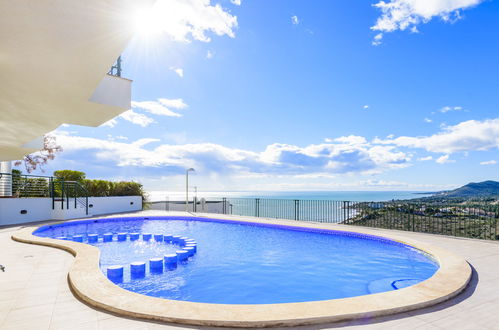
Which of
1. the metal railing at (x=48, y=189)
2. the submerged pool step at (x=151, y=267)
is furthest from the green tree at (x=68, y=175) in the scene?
the submerged pool step at (x=151, y=267)

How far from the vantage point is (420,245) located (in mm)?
7262

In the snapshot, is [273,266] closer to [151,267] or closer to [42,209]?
[151,267]

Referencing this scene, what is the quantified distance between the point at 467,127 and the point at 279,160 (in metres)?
14.1

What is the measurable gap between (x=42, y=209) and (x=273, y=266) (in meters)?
12.1

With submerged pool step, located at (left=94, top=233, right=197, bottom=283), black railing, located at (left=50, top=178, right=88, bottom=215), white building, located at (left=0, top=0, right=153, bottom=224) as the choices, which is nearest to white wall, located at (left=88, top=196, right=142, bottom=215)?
black railing, located at (left=50, top=178, right=88, bottom=215)

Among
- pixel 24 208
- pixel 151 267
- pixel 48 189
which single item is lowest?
pixel 151 267

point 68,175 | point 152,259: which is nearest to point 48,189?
point 68,175

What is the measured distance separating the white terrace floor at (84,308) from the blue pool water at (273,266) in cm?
136

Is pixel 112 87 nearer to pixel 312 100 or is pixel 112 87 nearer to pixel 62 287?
pixel 62 287

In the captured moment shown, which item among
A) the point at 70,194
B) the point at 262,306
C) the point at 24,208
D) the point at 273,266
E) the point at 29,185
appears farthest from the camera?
the point at 70,194

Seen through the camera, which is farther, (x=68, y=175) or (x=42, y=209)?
(x=68, y=175)

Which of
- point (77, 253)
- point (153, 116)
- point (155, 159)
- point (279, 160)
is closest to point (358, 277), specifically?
point (77, 253)

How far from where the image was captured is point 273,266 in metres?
7.11

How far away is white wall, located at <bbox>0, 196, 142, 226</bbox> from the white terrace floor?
844 centimetres
